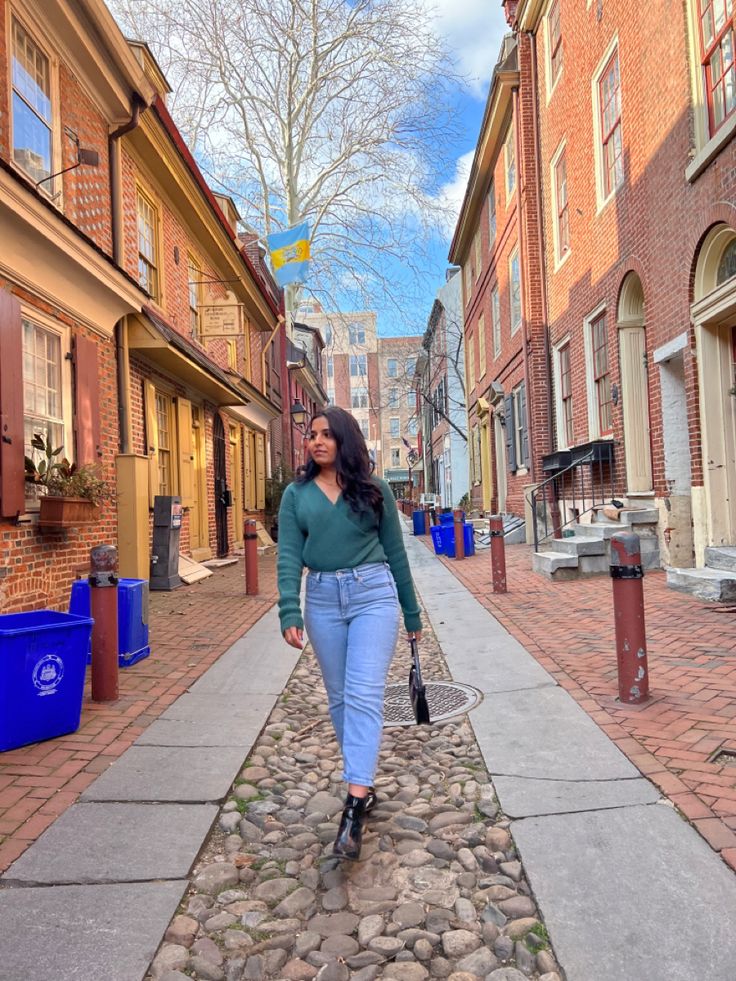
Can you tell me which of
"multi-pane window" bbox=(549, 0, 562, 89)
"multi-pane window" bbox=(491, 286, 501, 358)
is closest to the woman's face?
"multi-pane window" bbox=(549, 0, 562, 89)

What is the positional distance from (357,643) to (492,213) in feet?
A: 58.5

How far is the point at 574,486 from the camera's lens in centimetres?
1210

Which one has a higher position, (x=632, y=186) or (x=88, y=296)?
(x=632, y=186)

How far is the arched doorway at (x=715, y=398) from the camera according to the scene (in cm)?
726

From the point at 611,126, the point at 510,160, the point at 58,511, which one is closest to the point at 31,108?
the point at 58,511

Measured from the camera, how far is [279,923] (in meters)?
2.23

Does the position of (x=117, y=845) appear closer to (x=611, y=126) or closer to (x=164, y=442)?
(x=164, y=442)

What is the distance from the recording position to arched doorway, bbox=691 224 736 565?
23.8ft

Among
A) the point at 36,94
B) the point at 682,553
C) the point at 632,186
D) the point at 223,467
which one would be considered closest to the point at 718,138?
the point at 632,186

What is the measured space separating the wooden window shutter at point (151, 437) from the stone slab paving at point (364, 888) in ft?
22.8

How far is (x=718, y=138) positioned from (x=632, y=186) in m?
2.77

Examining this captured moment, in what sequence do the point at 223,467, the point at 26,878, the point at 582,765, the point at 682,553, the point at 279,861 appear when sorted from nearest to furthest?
the point at 26,878 < the point at 279,861 < the point at 582,765 < the point at 682,553 < the point at 223,467

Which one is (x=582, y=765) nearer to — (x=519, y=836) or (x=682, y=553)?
(x=519, y=836)

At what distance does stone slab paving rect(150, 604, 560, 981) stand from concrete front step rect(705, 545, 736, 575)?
14.8ft
